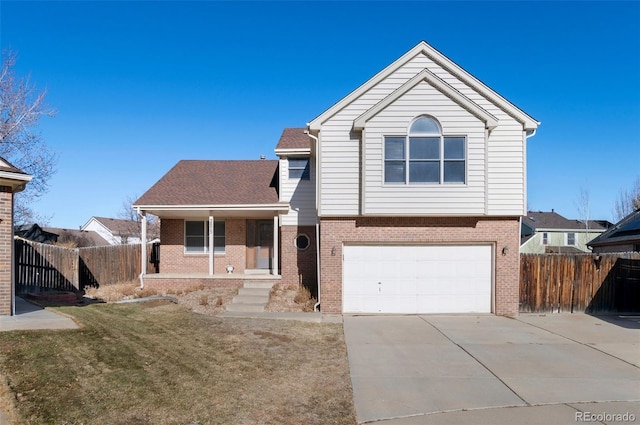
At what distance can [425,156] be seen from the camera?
12.4 m

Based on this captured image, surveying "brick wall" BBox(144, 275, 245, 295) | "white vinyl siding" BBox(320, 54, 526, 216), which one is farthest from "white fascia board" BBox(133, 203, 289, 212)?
"white vinyl siding" BBox(320, 54, 526, 216)

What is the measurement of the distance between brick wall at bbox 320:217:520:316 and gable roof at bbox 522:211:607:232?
32.3 metres

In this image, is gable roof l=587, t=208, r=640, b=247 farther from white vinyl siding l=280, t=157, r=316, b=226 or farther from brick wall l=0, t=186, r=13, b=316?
brick wall l=0, t=186, r=13, b=316

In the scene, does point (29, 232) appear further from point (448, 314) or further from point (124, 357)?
point (448, 314)

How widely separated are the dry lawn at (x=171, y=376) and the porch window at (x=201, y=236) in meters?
7.82

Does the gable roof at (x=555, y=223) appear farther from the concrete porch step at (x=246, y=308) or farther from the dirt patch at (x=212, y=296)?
the concrete porch step at (x=246, y=308)

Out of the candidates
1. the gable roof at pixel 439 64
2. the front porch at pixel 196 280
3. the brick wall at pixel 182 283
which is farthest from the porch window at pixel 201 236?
the gable roof at pixel 439 64

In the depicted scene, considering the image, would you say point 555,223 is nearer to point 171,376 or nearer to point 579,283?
point 579,283

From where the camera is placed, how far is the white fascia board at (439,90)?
40.2 ft

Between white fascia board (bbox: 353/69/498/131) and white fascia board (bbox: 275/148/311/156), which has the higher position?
white fascia board (bbox: 353/69/498/131)

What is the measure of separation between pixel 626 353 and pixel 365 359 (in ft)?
18.0

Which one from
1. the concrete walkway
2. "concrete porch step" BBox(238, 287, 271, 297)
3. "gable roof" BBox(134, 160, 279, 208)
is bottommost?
"concrete porch step" BBox(238, 287, 271, 297)

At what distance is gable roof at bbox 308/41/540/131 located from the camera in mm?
12719

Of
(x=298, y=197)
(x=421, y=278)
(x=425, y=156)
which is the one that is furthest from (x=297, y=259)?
(x=425, y=156)
